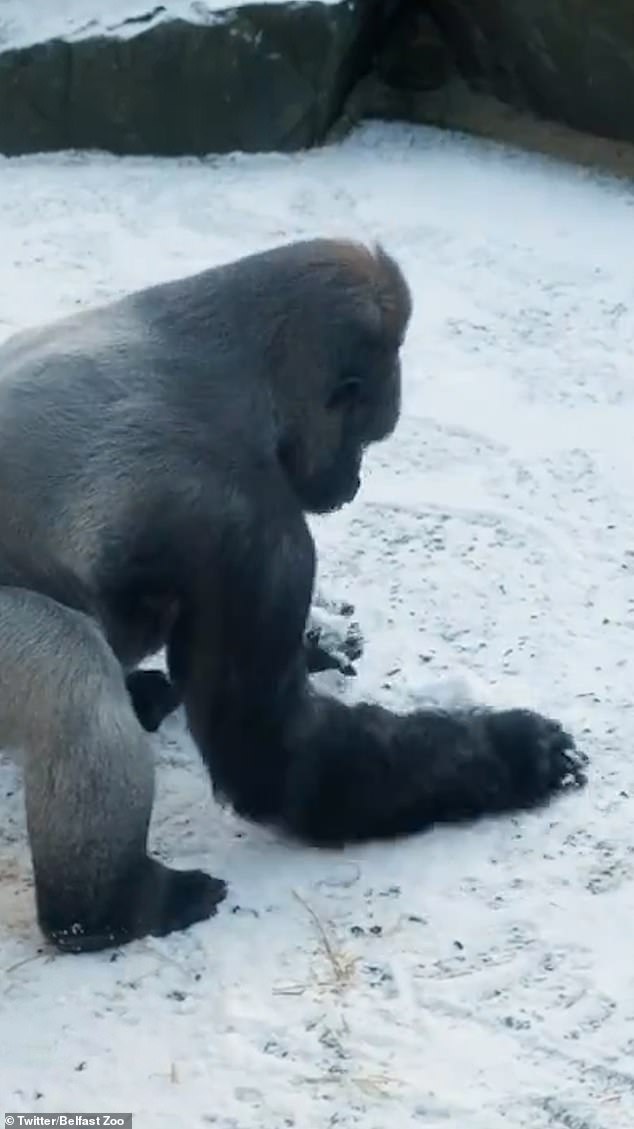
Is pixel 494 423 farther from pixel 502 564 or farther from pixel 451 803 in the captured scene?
pixel 451 803

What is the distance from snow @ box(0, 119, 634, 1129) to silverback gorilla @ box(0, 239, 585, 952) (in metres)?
0.12

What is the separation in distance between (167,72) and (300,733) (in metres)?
3.06

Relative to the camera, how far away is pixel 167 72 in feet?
18.0

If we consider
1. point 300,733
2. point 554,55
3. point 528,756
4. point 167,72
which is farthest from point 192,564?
point 554,55

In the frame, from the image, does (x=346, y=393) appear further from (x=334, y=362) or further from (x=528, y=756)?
(x=528, y=756)

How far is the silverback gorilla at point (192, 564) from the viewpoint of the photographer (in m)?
2.69

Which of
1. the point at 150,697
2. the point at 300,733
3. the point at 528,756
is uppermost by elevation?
the point at 300,733

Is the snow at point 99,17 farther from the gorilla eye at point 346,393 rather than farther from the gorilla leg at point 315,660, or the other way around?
the gorilla eye at point 346,393

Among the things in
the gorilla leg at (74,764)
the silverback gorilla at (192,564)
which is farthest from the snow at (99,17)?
the gorilla leg at (74,764)

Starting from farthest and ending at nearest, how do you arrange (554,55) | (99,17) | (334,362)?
(554,55) → (99,17) → (334,362)

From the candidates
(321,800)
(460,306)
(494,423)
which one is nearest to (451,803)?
(321,800)

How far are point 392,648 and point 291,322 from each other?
32.9 inches

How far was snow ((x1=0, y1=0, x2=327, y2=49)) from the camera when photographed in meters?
5.45

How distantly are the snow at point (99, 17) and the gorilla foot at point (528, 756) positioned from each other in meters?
2.94
